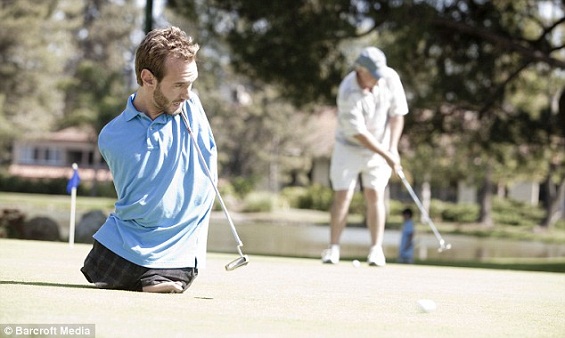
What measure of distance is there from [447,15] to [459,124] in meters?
2.48

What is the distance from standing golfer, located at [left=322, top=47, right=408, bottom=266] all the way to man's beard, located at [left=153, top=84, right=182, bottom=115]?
13.1 feet

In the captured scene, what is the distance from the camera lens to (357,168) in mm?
9875

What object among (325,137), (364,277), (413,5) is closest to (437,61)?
(413,5)

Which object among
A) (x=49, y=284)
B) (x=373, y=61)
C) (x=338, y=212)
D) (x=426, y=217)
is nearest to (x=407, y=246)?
(x=426, y=217)

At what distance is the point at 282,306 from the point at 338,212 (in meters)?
4.99

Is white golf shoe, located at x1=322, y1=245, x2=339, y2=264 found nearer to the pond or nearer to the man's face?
the man's face

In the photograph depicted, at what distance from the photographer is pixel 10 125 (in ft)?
175

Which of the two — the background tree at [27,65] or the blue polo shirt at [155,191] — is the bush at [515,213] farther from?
the blue polo shirt at [155,191]

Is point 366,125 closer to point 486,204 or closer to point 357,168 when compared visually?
point 357,168

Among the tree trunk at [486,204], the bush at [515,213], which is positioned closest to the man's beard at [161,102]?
the tree trunk at [486,204]

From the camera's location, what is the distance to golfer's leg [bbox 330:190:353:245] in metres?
10.0

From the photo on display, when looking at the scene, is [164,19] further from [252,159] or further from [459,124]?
[459,124]

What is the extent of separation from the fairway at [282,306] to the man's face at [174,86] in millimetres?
1057

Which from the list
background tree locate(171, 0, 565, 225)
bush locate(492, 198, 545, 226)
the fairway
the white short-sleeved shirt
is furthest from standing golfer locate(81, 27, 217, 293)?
bush locate(492, 198, 545, 226)
